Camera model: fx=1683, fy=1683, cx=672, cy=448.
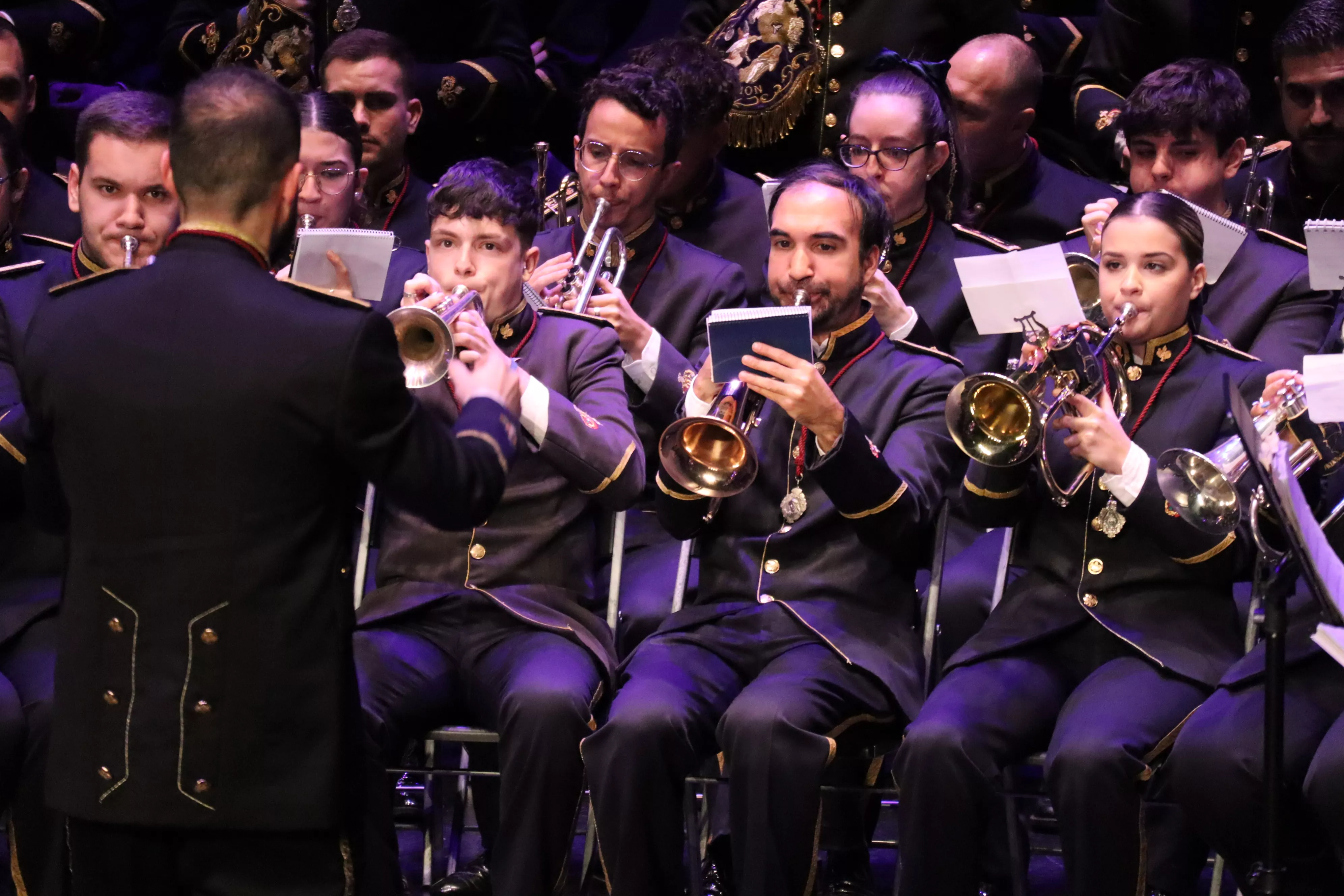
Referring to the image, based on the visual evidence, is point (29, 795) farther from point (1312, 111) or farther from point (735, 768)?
point (1312, 111)

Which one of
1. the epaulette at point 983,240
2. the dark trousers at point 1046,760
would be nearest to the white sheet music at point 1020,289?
the dark trousers at point 1046,760

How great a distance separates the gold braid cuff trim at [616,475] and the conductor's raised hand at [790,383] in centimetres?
44

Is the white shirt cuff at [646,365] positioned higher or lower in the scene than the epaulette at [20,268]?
lower

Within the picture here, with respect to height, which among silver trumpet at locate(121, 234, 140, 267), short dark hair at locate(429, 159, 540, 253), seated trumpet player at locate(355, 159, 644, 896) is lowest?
seated trumpet player at locate(355, 159, 644, 896)

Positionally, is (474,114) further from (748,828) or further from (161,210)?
(748,828)

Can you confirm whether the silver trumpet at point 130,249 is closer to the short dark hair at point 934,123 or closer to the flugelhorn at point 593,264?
the flugelhorn at point 593,264

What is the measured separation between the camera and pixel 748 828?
363 centimetres

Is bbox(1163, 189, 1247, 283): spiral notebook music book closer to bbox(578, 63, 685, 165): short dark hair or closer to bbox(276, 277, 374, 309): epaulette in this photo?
bbox(578, 63, 685, 165): short dark hair

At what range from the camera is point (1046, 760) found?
360 centimetres

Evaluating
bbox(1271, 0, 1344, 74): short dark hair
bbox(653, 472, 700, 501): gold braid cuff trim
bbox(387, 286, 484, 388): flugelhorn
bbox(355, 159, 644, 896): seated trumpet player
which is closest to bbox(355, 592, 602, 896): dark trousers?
bbox(355, 159, 644, 896): seated trumpet player

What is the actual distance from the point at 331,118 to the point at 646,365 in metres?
1.22

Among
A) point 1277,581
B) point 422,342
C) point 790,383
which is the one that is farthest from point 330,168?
point 1277,581

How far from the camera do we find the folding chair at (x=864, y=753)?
3.84 m

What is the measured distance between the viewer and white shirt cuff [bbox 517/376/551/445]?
392 cm
